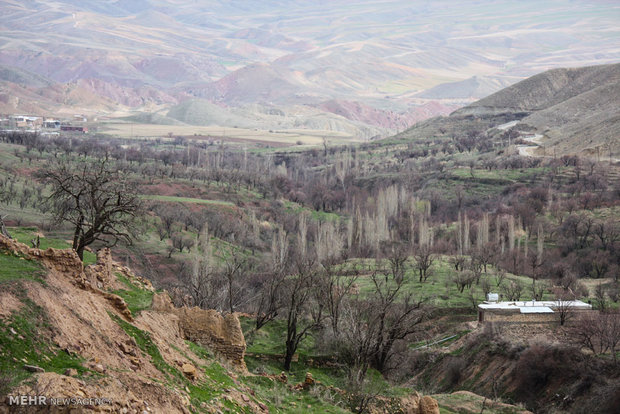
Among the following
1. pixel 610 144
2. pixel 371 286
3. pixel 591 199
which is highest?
pixel 610 144

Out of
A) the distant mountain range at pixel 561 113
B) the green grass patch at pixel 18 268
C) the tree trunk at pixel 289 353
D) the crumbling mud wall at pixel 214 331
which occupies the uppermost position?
the distant mountain range at pixel 561 113

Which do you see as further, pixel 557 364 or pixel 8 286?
pixel 557 364

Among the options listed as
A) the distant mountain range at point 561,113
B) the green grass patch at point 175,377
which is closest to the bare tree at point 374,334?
the green grass patch at point 175,377

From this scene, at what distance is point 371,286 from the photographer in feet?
189

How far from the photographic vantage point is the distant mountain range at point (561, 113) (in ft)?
407

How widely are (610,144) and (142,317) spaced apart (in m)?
109

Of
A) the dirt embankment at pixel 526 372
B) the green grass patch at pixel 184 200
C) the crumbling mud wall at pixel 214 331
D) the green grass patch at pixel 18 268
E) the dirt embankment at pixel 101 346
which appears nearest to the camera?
the dirt embankment at pixel 101 346

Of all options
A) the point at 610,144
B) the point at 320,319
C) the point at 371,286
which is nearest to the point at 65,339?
the point at 320,319

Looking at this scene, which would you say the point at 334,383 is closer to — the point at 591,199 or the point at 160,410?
the point at 160,410

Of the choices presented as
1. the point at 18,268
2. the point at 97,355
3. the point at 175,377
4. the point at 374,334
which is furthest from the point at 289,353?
the point at 18,268

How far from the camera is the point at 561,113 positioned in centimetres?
15925

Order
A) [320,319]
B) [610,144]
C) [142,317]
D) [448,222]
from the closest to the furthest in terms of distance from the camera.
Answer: [142,317] → [320,319] → [448,222] → [610,144]

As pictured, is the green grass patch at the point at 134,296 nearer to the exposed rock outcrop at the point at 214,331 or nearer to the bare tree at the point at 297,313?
the exposed rock outcrop at the point at 214,331

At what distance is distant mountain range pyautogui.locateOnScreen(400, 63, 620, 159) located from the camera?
12400 centimetres
